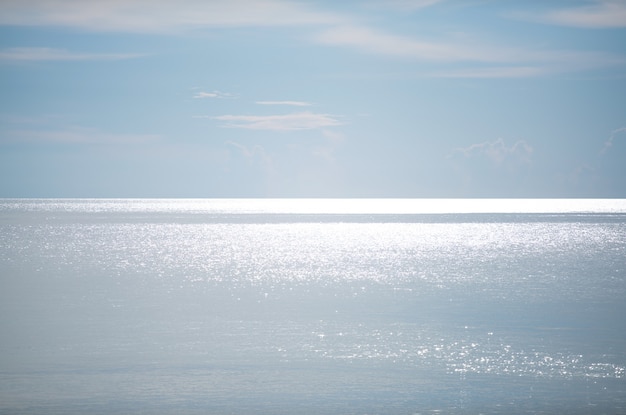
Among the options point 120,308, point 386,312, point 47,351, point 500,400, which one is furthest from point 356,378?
point 120,308


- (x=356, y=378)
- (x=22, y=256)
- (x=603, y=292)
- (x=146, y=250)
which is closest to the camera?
(x=356, y=378)

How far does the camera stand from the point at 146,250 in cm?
9456

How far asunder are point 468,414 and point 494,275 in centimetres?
4319

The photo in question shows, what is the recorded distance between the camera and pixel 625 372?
25250 mm

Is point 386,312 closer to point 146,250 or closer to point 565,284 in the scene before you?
point 565,284

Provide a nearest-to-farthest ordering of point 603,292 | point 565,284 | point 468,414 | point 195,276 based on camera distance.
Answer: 1. point 468,414
2. point 603,292
3. point 565,284
4. point 195,276

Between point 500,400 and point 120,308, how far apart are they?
24.4 m

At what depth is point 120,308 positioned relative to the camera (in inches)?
1654

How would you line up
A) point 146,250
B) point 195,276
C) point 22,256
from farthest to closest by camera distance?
point 146,250, point 22,256, point 195,276

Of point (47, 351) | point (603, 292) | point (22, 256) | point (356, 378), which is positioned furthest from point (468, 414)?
point (22, 256)

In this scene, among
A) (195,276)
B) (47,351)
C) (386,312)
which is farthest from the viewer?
(195,276)

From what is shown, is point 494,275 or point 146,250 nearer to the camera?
point 494,275

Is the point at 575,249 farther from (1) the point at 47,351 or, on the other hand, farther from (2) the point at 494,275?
(1) the point at 47,351

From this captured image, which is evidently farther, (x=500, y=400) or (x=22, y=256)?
(x=22, y=256)
